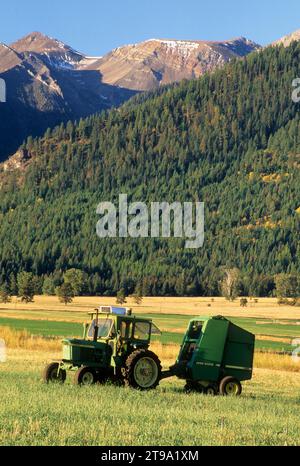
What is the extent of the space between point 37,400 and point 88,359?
17.6 feet

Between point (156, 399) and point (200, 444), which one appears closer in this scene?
point (200, 444)

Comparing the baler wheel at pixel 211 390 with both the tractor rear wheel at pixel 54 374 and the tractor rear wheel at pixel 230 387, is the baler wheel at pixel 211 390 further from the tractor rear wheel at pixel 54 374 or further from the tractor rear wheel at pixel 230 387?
the tractor rear wheel at pixel 54 374

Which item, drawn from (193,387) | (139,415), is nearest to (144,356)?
(193,387)

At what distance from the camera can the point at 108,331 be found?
26625mm

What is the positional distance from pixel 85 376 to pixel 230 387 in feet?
15.8

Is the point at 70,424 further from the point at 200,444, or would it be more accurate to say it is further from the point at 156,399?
the point at 156,399

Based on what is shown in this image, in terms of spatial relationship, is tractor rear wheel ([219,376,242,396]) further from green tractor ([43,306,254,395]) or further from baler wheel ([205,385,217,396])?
baler wheel ([205,385,217,396])

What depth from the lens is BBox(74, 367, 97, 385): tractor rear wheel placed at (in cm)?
2555

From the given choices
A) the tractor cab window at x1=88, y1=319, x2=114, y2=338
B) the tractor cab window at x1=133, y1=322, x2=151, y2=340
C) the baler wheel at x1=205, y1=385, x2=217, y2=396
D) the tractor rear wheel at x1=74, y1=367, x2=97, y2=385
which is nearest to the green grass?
the tractor rear wheel at x1=74, y1=367, x2=97, y2=385

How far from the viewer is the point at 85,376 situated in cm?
2588

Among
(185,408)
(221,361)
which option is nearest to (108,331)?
(221,361)

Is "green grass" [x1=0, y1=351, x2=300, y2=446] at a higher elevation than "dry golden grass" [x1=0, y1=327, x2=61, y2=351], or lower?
lower

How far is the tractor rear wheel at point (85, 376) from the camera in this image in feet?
83.8
